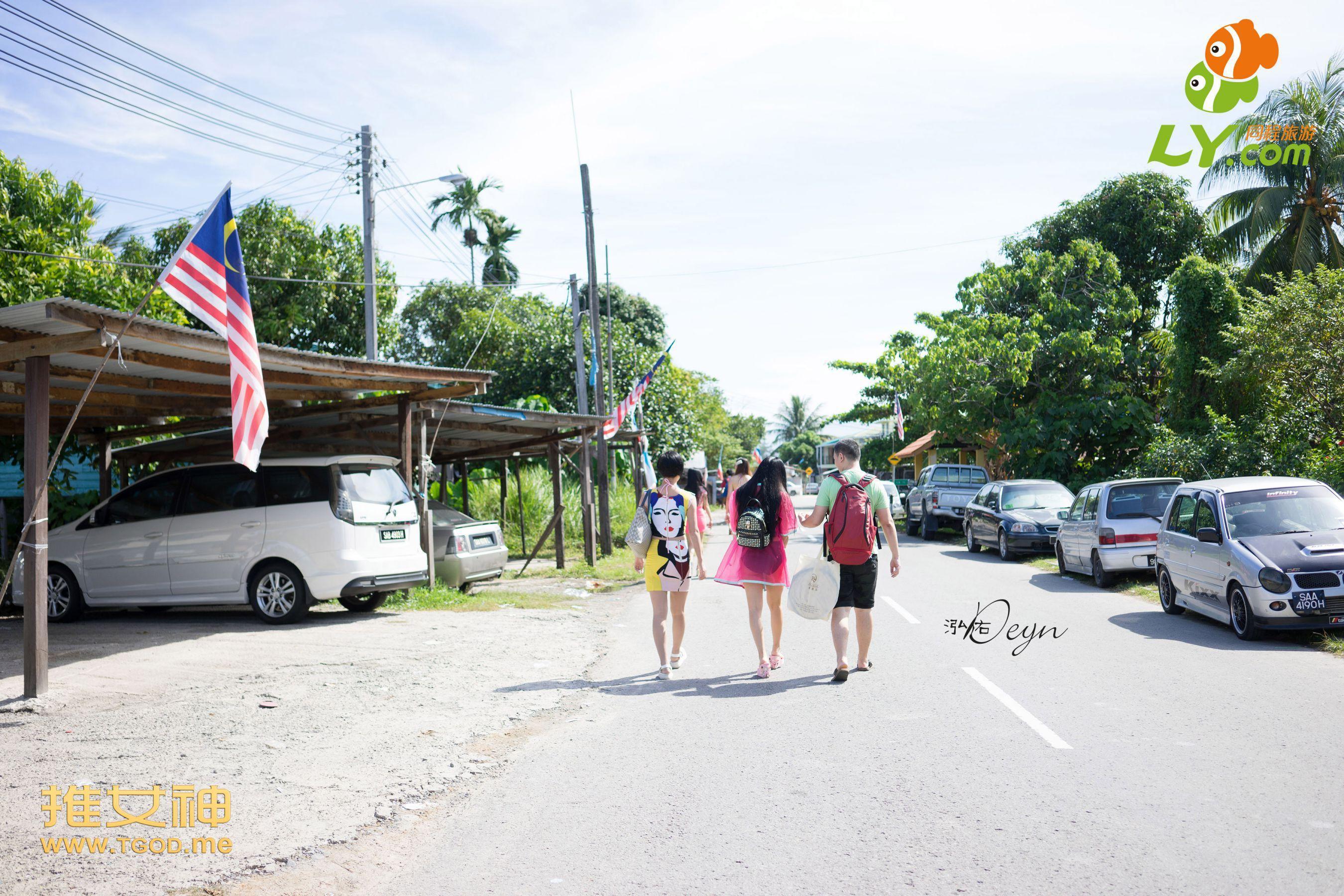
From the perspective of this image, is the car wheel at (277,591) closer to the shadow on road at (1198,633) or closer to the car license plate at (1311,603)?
the shadow on road at (1198,633)

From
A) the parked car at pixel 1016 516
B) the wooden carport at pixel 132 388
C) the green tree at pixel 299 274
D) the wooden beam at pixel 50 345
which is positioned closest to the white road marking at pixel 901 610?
the wooden carport at pixel 132 388

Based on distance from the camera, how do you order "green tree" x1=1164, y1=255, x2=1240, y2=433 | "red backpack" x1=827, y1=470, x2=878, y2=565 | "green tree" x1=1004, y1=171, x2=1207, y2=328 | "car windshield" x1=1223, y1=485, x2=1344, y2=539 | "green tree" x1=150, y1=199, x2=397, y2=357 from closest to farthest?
"red backpack" x1=827, y1=470, x2=878, y2=565 → "car windshield" x1=1223, y1=485, x2=1344, y2=539 → "green tree" x1=1164, y1=255, x2=1240, y2=433 → "green tree" x1=150, y1=199, x2=397, y2=357 → "green tree" x1=1004, y1=171, x2=1207, y2=328

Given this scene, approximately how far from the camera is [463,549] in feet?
47.6

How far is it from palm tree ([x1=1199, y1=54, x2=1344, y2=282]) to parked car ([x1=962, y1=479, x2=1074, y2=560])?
10577mm

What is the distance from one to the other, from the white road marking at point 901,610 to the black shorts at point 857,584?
3325 millimetres

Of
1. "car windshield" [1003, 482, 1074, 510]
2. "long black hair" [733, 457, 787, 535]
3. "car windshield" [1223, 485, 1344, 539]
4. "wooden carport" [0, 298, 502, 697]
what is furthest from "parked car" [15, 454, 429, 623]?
"car windshield" [1003, 482, 1074, 510]

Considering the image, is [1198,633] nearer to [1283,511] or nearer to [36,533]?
[1283,511]

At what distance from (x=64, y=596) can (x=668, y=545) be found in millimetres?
8347

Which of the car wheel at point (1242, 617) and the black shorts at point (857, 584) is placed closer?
the black shorts at point (857, 584)

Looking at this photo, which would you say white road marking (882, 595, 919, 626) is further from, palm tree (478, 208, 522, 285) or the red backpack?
palm tree (478, 208, 522, 285)

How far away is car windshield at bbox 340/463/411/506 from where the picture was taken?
1148 centimetres

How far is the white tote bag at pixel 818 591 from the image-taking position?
7969 millimetres

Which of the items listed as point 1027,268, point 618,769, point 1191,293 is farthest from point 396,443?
point 1027,268

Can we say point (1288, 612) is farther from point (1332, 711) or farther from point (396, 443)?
point (396, 443)
